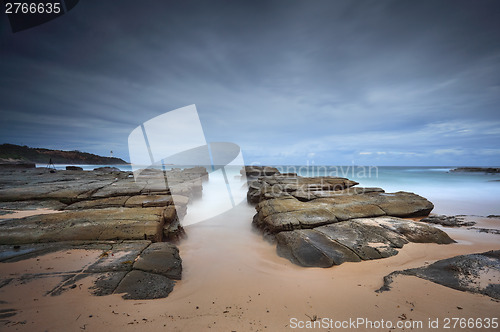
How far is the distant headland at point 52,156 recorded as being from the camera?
41.1 metres

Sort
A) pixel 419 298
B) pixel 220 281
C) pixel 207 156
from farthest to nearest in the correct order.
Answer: pixel 207 156
pixel 220 281
pixel 419 298

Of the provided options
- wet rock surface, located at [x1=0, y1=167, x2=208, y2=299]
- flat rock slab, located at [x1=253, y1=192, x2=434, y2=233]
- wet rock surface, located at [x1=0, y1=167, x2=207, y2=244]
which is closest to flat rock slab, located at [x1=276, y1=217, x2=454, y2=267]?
flat rock slab, located at [x1=253, y1=192, x2=434, y2=233]

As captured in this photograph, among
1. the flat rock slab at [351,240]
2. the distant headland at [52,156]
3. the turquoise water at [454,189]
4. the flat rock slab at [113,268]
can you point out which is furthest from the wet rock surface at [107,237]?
the distant headland at [52,156]

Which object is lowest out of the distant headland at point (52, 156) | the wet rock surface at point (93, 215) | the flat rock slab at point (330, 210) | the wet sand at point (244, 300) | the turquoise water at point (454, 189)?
the turquoise water at point (454, 189)

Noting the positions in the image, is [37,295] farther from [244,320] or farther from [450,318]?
[450,318]

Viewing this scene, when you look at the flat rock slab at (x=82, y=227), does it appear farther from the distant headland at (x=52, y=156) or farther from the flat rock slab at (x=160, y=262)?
the distant headland at (x=52, y=156)

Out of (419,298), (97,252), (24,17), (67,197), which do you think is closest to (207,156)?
(67,197)

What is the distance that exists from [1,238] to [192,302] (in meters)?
4.79

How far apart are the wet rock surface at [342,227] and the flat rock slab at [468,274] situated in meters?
1.06

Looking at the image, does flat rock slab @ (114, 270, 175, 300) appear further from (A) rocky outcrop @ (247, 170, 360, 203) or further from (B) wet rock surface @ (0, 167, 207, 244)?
(A) rocky outcrop @ (247, 170, 360, 203)

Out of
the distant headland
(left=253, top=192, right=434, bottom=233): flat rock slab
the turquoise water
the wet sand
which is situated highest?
the distant headland

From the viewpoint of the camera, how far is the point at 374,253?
462 cm

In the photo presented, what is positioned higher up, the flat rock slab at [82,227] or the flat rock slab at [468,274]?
the flat rock slab at [82,227]

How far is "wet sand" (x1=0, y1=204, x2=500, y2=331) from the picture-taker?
2.48 meters
